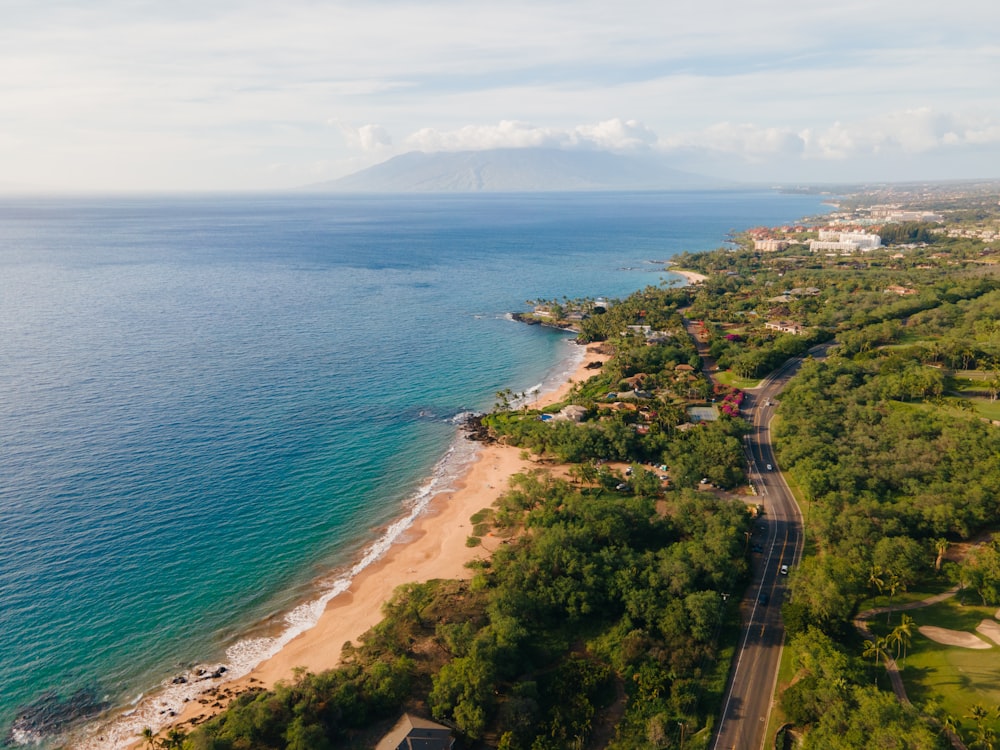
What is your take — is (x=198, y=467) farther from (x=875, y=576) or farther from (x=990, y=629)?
(x=990, y=629)

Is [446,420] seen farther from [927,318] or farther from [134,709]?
[927,318]

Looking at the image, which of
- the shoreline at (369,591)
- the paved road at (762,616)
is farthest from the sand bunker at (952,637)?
the shoreline at (369,591)

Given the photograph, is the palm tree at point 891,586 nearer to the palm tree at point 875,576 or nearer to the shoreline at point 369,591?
the palm tree at point 875,576

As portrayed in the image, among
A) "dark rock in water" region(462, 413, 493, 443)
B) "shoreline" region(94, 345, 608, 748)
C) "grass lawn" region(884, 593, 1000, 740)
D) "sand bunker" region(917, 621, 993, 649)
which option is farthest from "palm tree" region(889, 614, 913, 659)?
"dark rock in water" region(462, 413, 493, 443)

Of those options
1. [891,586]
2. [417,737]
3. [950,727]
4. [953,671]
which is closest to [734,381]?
[891,586]

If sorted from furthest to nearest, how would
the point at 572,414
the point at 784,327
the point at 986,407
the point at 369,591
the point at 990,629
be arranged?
the point at 784,327
the point at 572,414
the point at 986,407
the point at 369,591
the point at 990,629

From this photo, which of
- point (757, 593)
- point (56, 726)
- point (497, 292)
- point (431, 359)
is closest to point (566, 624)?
point (757, 593)
